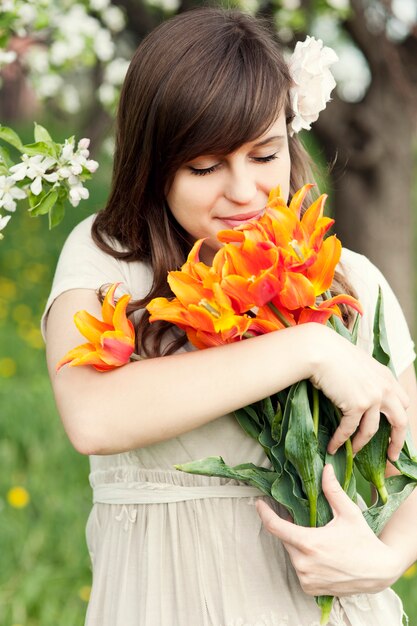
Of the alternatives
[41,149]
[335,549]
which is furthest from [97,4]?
[335,549]

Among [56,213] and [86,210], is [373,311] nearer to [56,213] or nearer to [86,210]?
[56,213]

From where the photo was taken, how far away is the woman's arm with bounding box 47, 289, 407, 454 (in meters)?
1.40

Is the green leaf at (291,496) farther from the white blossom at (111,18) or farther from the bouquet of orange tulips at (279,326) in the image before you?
the white blossom at (111,18)

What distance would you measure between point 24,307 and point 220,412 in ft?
14.3

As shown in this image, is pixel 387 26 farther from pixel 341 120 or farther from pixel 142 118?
pixel 142 118

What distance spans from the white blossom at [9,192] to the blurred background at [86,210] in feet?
1.67

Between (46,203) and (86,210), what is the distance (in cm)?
311

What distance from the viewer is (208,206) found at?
1.65m

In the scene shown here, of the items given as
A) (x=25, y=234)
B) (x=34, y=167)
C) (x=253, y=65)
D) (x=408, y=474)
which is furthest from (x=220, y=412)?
(x=25, y=234)

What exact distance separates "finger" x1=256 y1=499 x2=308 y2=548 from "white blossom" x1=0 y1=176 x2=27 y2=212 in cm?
67

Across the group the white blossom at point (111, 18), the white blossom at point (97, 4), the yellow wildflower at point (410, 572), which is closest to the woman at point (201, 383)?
the yellow wildflower at point (410, 572)

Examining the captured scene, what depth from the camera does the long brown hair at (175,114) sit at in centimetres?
160

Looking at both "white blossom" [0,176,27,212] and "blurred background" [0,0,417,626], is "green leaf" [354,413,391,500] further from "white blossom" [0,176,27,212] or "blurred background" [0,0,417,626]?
"blurred background" [0,0,417,626]

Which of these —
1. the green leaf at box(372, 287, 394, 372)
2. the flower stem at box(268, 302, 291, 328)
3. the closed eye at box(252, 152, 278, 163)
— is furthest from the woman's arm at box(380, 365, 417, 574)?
the closed eye at box(252, 152, 278, 163)
